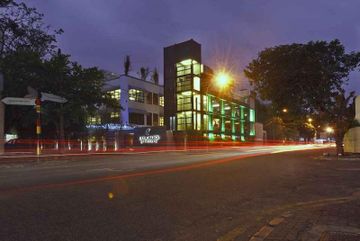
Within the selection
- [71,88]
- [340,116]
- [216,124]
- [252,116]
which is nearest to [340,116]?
[340,116]

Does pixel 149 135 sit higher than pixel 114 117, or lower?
lower

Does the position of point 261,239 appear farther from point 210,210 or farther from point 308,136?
point 308,136

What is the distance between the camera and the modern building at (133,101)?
53094mm

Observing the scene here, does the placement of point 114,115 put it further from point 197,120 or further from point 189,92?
point 197,120

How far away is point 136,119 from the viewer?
183 feet

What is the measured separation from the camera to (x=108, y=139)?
51.5m

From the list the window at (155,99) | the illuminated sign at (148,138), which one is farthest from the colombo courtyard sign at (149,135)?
the window at (155,99)

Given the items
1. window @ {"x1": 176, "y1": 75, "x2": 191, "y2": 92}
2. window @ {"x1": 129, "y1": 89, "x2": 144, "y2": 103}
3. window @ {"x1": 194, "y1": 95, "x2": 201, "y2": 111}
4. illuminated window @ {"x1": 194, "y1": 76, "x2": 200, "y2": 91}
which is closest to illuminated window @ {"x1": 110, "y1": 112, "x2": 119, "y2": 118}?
window @ {"x1": 129, "y1": 89, "x2": 144, "y2": 103}

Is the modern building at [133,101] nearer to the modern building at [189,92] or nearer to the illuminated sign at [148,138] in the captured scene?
the modern building at [189,92]

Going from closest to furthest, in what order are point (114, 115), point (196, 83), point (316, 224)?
point (316, 224), point (196, 83), point (114, 115)

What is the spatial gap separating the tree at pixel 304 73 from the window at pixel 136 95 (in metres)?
28.7

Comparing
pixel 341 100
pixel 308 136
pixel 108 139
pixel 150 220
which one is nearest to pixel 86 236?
pixel 150 220

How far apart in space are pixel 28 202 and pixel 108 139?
4434 centimetres

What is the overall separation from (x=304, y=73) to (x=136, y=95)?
3311 cm
